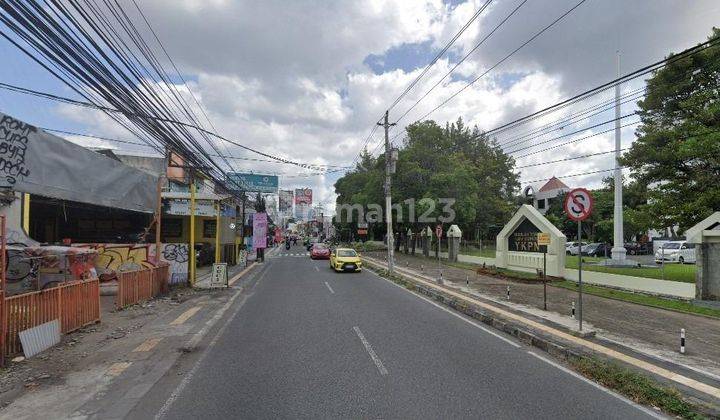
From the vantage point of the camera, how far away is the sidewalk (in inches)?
307

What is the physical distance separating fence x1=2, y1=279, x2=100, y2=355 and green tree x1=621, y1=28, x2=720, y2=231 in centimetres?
1902

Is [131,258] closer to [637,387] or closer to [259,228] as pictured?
[637,387]

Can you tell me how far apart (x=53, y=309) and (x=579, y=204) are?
10.5 m

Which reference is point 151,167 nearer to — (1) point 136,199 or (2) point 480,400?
(1) point 136,199

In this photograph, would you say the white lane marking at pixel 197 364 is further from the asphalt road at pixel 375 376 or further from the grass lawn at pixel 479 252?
the grass lawn at pixel 479 252

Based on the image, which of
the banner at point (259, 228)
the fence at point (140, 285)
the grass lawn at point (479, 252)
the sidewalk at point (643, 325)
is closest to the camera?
the sidewalk at point (643, 325)

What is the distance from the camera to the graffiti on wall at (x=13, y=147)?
8.28 m

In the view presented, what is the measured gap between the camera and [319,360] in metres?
6.98

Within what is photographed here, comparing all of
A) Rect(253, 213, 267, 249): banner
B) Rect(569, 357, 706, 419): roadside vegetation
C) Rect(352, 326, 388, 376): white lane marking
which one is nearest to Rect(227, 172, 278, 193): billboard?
Rect(253, 213, 267, 249): banner

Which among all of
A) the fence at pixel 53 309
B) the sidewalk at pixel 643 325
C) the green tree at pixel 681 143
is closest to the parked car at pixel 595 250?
the green tree at pixel 681 143

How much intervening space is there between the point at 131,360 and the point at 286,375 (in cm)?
284

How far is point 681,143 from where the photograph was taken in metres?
16.4

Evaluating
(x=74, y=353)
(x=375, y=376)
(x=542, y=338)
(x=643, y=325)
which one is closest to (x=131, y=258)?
(x=74, y=353)

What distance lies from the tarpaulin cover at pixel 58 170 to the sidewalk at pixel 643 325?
1219cm
